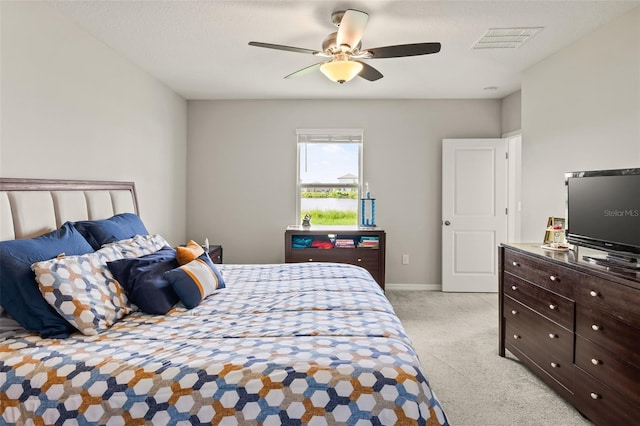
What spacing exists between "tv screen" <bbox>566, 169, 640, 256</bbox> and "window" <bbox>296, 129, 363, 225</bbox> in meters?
2.96

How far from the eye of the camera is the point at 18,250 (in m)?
1.86

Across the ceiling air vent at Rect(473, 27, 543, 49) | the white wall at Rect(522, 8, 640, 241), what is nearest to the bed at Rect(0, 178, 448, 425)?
the white wall at Rect(522, 8, 640, 241)

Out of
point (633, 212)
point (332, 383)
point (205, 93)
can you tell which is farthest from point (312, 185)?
point (332, 383)

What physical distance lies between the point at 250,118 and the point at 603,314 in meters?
4.40

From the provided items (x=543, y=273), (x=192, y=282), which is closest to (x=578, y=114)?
(x=543, y=273)

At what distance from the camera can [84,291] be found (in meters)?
1.85

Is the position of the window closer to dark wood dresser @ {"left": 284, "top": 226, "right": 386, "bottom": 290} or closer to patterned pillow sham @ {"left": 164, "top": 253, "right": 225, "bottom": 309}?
dark wood dresser @ {"left": 284, "top": 226, "right": 386, "bottom": 290}

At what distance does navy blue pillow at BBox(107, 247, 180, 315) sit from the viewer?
2061 millimetres

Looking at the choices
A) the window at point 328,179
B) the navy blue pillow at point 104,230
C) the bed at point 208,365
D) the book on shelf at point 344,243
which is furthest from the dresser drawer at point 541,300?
the navy blue pillow at point 104,230

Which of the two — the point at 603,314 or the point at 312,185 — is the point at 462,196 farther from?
the point at 603,314

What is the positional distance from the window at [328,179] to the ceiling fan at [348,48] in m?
2.30

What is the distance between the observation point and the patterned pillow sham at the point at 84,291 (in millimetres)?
1758

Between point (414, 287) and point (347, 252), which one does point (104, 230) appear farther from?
point (414, 287)

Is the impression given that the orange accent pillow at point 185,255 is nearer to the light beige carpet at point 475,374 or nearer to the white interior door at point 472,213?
the light beige carpet at point 475,374
